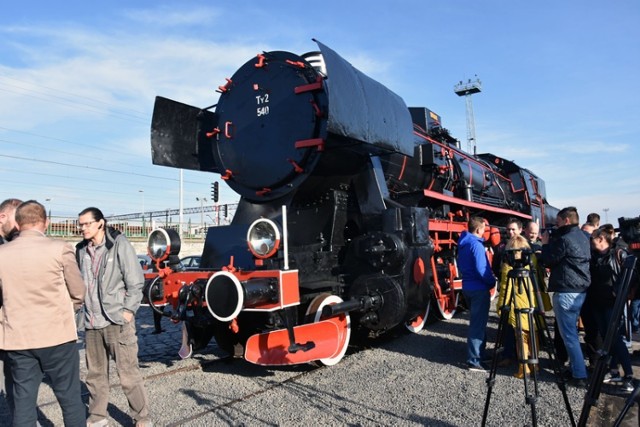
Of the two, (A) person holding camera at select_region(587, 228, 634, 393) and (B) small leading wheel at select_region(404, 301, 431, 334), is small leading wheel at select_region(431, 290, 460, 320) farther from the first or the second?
(A) person holding camera at select_region(587, 228, 634, 393)

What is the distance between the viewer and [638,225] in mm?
4184

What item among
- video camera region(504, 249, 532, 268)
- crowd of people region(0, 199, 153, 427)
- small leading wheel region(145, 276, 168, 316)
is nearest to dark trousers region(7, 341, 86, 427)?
crowd of people region(0, 199, 153, 427)

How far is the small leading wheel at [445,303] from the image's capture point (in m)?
6.76

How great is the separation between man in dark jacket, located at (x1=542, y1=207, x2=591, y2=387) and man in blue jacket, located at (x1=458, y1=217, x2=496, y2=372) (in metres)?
0.66

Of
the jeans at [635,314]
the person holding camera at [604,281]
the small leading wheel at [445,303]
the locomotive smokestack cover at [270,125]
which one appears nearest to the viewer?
the person holding camera at [604,281]

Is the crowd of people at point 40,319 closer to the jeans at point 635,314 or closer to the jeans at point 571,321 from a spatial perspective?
the jeans at point 571,321

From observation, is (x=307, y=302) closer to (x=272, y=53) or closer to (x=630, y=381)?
(x=272, y=53)

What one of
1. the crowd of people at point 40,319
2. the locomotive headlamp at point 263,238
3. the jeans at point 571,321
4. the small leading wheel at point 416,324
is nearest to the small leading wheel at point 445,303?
the small leading wheel at point 416,324

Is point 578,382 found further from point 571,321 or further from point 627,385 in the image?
point 571,321

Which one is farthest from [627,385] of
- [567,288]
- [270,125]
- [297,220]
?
[270,125]

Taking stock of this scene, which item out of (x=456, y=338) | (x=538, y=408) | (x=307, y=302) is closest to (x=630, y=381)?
(x=538, y=408)

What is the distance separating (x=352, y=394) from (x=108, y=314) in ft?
6.81

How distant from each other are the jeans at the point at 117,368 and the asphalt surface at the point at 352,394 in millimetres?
292

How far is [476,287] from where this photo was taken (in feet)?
17.0
